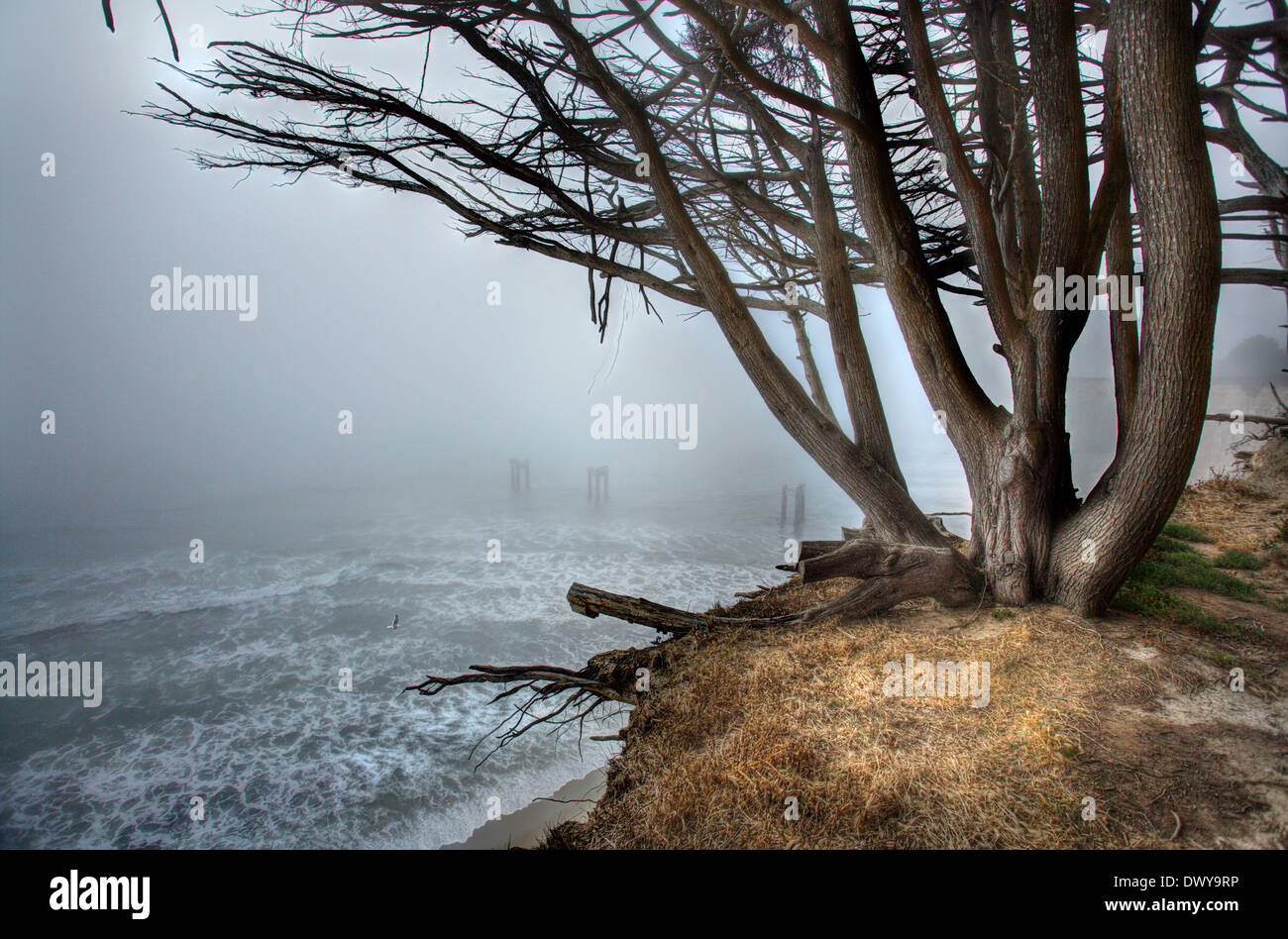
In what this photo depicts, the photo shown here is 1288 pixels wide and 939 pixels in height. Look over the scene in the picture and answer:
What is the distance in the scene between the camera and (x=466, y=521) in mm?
26969

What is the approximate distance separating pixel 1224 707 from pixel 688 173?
4.92 m

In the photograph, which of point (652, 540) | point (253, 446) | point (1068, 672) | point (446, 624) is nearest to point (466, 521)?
point (652, 540)

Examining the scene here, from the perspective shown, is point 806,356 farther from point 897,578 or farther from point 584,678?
point 584,678

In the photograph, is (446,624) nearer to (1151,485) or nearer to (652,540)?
(652,540)

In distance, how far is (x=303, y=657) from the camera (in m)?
12.2

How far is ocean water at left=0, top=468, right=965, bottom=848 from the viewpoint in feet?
24.2

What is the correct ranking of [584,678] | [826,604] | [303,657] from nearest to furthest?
[584,678] → [826,604] → [303,657]

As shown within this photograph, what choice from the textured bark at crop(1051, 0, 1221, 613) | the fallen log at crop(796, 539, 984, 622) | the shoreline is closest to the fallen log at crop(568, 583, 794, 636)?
the fallen log at crop(796, 539, 984, 622)

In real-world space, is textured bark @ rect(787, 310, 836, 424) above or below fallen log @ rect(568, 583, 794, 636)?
above

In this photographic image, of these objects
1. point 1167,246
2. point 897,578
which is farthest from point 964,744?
point 1167,246

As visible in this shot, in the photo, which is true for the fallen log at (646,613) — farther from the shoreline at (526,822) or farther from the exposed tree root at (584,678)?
the shoreline at (526,822)

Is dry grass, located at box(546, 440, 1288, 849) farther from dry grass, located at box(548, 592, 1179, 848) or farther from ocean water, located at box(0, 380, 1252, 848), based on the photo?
ocean water, located at box(0, 380, 1252, 848)
